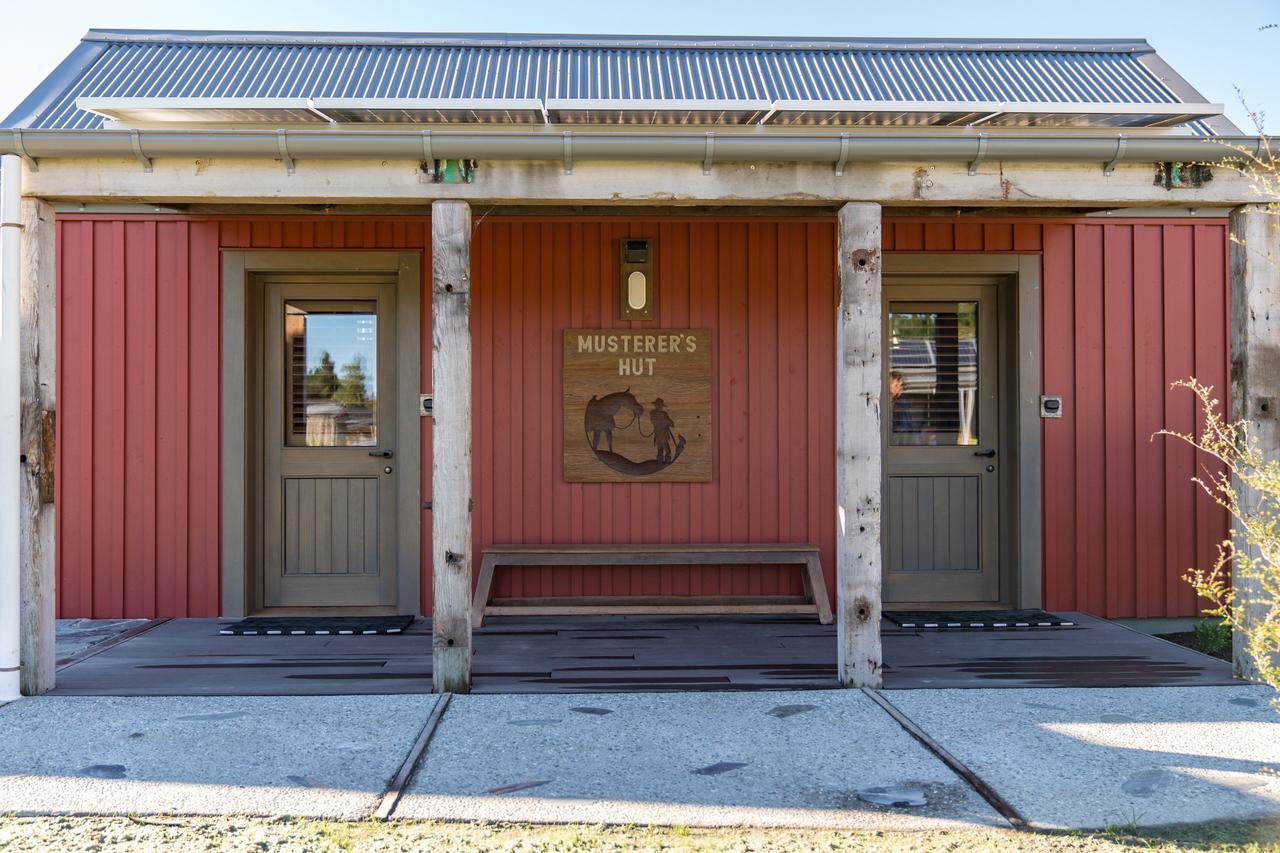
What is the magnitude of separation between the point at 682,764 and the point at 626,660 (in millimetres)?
1464

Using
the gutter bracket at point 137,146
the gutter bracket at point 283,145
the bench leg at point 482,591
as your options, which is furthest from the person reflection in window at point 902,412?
the gutter bracket at point 137,146

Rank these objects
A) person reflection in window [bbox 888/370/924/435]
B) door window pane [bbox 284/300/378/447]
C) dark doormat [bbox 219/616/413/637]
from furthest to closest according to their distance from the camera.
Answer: person reflection in window [bbox 888/370/924/435] → door window pane [bbox 284/300/378/447] → dark doormat [bbox 219/616/413/637]

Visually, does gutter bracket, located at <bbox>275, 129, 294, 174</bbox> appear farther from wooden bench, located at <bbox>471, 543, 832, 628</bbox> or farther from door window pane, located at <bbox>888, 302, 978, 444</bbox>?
door window pane, located at <bbox>888, 302, 978, 444</bbox>

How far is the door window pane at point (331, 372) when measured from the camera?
589 centimetres

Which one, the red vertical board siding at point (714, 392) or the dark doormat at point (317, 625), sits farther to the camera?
the red vertical board siding at point (714, 392)

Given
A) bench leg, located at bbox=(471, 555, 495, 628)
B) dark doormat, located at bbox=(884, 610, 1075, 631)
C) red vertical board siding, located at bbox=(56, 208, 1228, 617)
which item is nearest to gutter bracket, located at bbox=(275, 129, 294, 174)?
red vertical board siding, located at bbox=(56, 208, 1228, 617)

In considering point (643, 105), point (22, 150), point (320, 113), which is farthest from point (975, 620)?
point (22, 150)

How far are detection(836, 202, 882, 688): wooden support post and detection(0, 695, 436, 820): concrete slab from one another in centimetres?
183

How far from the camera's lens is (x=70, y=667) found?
444 centimetres

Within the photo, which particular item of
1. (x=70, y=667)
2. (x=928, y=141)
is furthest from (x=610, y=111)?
(x=70, y=667)

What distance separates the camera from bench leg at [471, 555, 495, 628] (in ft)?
17.6

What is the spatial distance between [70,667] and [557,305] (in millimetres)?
3216

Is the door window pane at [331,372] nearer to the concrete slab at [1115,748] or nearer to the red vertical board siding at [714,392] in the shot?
the red vertical board siding at [714,392]

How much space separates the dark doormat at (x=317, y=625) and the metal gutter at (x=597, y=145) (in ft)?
8.62
